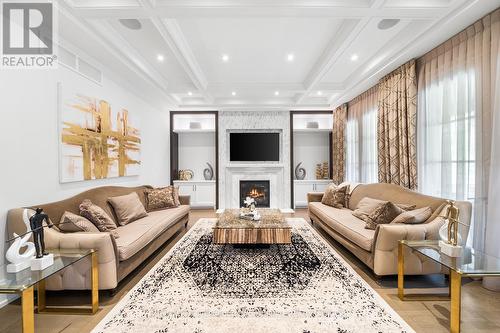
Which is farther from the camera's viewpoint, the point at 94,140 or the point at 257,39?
the point at 94,140

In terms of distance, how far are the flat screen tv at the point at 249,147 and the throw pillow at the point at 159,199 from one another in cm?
242

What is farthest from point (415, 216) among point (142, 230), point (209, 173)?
point (209, 173)

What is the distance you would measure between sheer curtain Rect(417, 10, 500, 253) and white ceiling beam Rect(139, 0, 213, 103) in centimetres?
336

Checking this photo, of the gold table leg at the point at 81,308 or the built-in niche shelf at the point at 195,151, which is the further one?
the built-in niche shelf at the point at 195,151

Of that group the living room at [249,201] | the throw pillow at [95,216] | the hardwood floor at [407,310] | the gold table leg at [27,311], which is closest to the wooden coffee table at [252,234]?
the living room at [249,201]

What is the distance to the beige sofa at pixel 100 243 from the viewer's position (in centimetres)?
215

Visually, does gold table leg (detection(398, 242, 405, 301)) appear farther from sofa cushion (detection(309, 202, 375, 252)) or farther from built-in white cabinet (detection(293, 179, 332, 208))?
built-in white cabinet (detection(293, 179, 332, 208))

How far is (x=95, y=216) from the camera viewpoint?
8.93 ft

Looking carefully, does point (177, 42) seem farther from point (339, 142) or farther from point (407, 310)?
point (339, 142)

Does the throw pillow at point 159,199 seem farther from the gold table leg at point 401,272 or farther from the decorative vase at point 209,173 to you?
the gold table leg at point 401,272

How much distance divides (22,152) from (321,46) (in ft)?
12.6

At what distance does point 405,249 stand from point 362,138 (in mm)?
3230

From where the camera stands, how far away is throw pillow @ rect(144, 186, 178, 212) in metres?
4.31

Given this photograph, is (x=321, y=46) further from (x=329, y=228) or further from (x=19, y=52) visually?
(x=19, y=52)
